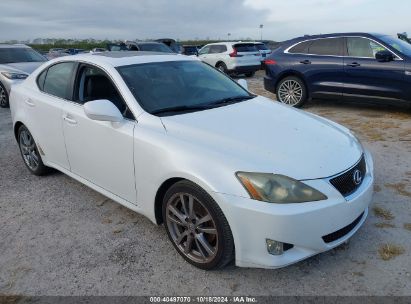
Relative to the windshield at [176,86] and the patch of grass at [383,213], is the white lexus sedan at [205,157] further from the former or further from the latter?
the patch of grass at [383,213]

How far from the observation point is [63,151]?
13.3 feet

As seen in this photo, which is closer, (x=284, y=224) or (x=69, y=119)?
(x=284, y=224)

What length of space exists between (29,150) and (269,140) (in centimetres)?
336

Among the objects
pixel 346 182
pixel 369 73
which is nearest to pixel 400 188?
pixel 346 182

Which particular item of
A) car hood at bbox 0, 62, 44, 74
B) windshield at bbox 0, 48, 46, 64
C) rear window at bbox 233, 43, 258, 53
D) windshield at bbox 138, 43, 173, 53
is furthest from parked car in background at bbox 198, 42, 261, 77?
car hood at bbox 0, 62, 44, 74

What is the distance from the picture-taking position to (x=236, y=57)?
15984 mm

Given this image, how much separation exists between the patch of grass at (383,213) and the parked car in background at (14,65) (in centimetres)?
836

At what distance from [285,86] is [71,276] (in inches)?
277

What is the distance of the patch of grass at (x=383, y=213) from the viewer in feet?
11.6

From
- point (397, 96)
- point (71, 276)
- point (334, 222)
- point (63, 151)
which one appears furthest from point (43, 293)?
point (397, 96)

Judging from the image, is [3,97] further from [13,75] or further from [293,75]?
[293,75]

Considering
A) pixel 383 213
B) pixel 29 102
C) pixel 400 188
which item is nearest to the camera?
pixel 383 213

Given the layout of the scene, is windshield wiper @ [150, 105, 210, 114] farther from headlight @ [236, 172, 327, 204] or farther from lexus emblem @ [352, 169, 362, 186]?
lexus emblem @ [352, 169, 362, 186]

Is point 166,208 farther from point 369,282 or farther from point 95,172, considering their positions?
point 369,282
